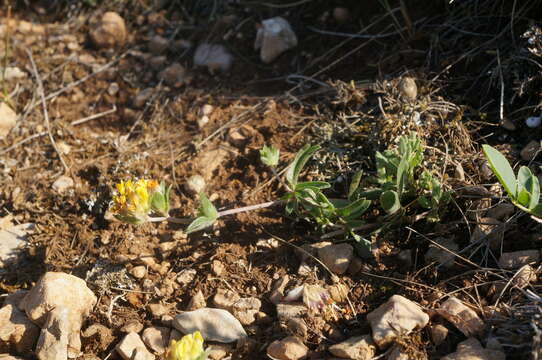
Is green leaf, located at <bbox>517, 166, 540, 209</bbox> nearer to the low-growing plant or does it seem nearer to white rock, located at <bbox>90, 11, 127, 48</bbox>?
the low-growing plant

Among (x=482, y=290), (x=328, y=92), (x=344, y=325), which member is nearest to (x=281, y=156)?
(x=328, y=92)

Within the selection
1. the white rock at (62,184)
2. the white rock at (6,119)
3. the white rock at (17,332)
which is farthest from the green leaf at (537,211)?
the white rock at (6,119)

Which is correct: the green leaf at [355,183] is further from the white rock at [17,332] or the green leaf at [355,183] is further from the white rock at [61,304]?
the white rock at [17,332]

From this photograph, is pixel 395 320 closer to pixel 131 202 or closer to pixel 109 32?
pixel 131 202

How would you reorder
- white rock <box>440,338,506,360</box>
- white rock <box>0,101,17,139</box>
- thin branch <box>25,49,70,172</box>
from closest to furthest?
white rock <box>440,338,506,360</box>, thin branch <box>25,49,70,172</box>, white rock <box>0,101,17,139</box>

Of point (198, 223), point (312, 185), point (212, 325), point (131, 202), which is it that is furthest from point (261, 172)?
point (212, 325)

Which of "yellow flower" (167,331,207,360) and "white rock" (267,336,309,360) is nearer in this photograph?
"yellow flower" (167,331,207,360)

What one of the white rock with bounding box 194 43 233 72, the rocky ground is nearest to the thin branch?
the rocky ground

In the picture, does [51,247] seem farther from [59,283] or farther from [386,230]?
[386,230]
